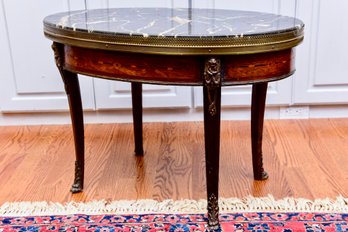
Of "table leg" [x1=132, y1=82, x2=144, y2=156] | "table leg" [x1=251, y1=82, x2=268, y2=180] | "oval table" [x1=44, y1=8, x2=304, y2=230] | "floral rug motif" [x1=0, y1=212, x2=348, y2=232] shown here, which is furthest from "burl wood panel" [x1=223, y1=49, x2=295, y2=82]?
"table leg" [x1=132, y1=82, x2=144, y2=156]

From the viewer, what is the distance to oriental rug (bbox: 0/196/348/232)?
128 cm

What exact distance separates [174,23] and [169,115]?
91 cm

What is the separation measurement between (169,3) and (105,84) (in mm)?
454

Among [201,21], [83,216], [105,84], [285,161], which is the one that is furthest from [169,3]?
[83,216]

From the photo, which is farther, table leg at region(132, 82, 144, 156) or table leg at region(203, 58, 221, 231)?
table leg at region(132, 82, 144, 156)

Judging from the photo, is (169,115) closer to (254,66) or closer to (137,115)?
(137,115)

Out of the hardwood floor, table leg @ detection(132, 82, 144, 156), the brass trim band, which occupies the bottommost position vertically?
the hardwood floor

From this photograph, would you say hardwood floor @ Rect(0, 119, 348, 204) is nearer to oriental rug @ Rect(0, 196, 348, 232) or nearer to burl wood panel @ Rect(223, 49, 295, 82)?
oriental rug @ Rect(0, 196, 348, 232)

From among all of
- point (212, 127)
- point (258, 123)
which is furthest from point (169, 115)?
point (212, 127)

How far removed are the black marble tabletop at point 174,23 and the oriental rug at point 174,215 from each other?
55 centimetres

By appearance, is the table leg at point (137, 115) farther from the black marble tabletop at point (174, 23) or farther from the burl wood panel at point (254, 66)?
the burl wood panel at point (254, 66)

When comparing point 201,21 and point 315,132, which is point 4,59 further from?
point 315,132

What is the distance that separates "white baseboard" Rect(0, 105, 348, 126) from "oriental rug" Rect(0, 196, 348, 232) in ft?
2.39

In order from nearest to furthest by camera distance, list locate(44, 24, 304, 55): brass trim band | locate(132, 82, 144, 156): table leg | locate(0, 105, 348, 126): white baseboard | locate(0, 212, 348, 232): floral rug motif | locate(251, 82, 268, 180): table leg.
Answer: locate(44, 24, 304, 55): brass trim band → locate(0, 212, 348, 232): floral rug motif → locate(251, 82, 268, 180): table leg → locate(132, 82, 144, 156): table leg → locate(0, 105, 348, 126): white baseboard
